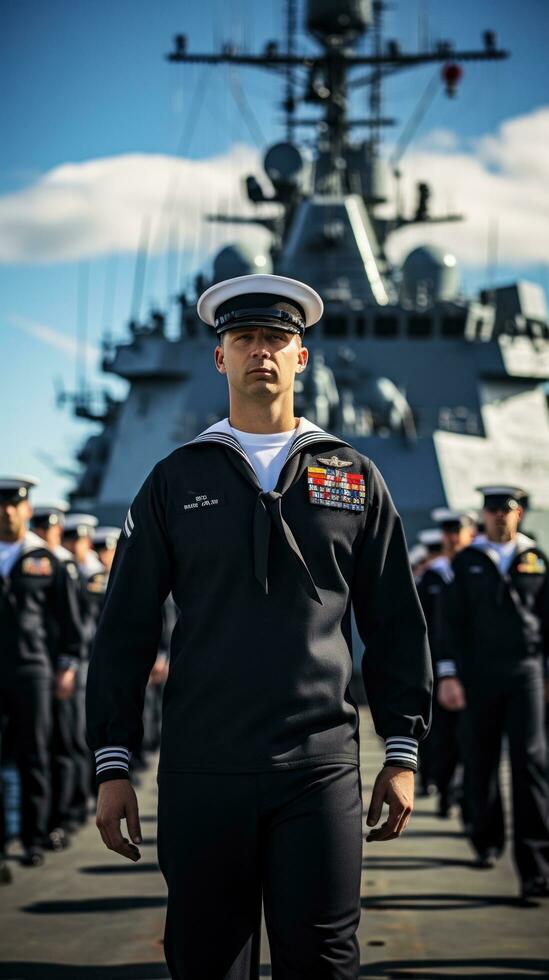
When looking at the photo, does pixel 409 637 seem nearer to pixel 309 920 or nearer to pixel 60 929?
pixel 309 920

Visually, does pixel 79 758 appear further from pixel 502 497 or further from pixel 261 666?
pixel 261 666

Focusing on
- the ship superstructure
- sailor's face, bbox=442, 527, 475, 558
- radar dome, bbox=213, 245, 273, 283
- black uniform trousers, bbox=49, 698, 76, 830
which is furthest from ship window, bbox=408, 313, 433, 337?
black uniform trousers, bbox=49, 698, 76, 830

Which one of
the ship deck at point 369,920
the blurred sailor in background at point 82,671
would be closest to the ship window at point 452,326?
the blurred sailor in background at point 82,671

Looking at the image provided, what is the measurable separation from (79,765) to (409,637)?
511cm

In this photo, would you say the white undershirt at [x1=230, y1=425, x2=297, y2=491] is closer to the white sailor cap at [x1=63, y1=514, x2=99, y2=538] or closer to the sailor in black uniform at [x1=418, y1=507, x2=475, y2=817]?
the sailor in black uniform at [x1=418, y1=507, x2=475, y2=817]

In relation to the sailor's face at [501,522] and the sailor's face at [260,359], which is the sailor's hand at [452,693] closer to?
the sailor's face at [501,522]

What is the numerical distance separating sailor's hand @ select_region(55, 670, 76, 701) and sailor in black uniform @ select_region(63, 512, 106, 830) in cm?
9

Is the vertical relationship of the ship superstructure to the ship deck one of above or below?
above

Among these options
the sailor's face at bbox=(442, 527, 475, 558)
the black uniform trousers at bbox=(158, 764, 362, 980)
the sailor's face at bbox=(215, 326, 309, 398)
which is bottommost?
the black uniform trousers at bbox=(158, 764, 362, 980)

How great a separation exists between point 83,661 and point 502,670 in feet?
8.20

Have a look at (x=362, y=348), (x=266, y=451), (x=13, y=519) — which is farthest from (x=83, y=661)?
(x=362, y=348)

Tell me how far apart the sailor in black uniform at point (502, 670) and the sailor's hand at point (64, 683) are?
176 centimetres

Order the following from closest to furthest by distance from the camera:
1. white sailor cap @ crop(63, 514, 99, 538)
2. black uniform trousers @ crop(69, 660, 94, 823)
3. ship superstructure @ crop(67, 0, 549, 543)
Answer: black uniform trousers @ crop(69, 660, 94, 823)
white sailor cap @ crop(63, 514, 99, 538)
ship superstructure @ crop(67, 0, 549, 543)

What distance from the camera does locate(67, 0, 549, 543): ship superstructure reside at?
17578mm
